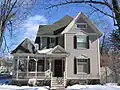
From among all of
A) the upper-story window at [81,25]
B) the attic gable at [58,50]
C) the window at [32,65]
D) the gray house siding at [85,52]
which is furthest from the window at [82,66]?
the window at [32,65]

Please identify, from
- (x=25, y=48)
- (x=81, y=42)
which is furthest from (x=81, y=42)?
(x=25, y=48)

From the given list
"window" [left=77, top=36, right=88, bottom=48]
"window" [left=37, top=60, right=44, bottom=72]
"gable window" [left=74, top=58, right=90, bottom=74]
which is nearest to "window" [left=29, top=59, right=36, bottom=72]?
"window" [left=37, top=60, right=44, bottom=72]

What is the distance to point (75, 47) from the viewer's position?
24.9 meters

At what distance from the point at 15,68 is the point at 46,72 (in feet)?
10.5

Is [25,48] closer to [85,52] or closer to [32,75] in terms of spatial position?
[32,75]

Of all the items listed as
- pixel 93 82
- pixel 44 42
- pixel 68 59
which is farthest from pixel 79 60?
pixel 44 42

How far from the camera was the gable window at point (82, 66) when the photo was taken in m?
24.4

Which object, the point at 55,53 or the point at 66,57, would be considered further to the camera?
the point at 66,57

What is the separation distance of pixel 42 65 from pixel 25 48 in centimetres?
280

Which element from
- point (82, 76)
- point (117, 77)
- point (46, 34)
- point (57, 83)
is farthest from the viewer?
point (117, 77)

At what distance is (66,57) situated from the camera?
24438 millimetres

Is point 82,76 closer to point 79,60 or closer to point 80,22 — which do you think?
point 79,60

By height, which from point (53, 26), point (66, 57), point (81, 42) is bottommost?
point (66, 57)

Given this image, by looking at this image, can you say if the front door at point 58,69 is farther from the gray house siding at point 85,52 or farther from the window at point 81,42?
the window at point 81,42
